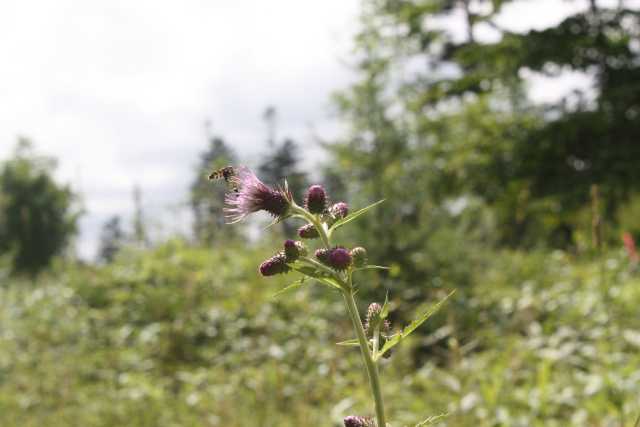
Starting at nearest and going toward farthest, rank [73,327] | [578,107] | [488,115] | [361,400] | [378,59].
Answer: [361,400] → [73,327] → [578,107] → [488,115] → [378,59]

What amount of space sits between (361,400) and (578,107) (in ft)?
18.2

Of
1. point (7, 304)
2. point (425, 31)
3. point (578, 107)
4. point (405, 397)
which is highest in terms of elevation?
point (425, 31)

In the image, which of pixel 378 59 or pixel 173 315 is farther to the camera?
pixel 378 59

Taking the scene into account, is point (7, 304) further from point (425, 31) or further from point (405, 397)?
point (425, 31)

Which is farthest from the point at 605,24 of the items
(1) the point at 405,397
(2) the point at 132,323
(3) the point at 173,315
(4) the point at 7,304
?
(4) the point at 7,304

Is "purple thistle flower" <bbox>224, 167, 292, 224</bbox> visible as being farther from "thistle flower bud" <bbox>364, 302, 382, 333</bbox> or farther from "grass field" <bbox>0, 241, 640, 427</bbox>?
"grass field" <bbox>0, 241, 640, 427</bbox>

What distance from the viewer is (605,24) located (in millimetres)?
7777

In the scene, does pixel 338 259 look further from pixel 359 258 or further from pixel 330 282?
pixel 359 258

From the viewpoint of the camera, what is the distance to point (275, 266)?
100 centimetres

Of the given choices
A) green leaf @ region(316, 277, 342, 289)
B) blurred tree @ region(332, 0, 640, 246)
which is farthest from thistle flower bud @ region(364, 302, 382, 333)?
blurred tree @ region(332, 0, 640, 246)

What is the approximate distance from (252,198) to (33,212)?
35.6 meters

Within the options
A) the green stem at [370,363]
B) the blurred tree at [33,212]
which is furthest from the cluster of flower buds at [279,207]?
the blurred tree at [33,212]

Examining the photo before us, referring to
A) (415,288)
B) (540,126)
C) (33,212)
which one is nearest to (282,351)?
(415,288)

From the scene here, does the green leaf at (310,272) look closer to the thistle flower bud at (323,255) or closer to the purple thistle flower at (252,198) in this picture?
the thistle flower bud at (323,255)
